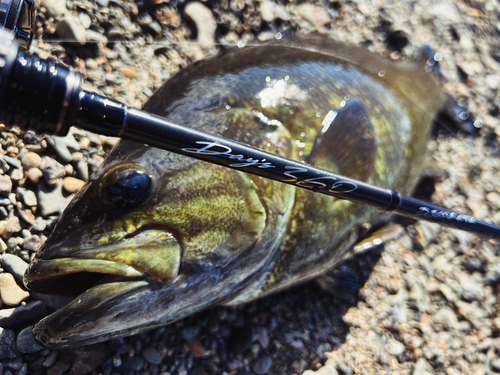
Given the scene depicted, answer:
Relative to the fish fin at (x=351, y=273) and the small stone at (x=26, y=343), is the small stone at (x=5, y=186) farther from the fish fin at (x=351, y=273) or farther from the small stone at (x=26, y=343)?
the fish fin at (x=351, y=273)

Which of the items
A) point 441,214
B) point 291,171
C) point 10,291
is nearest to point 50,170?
point 10,291

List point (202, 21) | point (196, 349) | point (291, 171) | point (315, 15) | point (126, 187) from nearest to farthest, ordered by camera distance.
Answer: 1. point (291, 171)
2. point (126, 187)
3. point (196, 349)
4. point (202, 21)
5. point (315, 15)

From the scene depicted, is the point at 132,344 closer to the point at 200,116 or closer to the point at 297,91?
the point at 200,116

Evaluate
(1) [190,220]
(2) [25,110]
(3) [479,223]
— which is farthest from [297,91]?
(2) [25,110]

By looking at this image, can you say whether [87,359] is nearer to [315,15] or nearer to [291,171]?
[291,171]

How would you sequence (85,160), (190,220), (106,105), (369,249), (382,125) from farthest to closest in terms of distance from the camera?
(369,249) → (382,125) → (85,160) → (190,220) → (106,105)

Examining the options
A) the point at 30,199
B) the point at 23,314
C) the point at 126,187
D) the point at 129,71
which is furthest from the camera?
the point at 129,71

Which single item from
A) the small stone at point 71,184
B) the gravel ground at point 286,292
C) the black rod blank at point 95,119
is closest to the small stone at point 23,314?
the gravel ground at point 286,292
